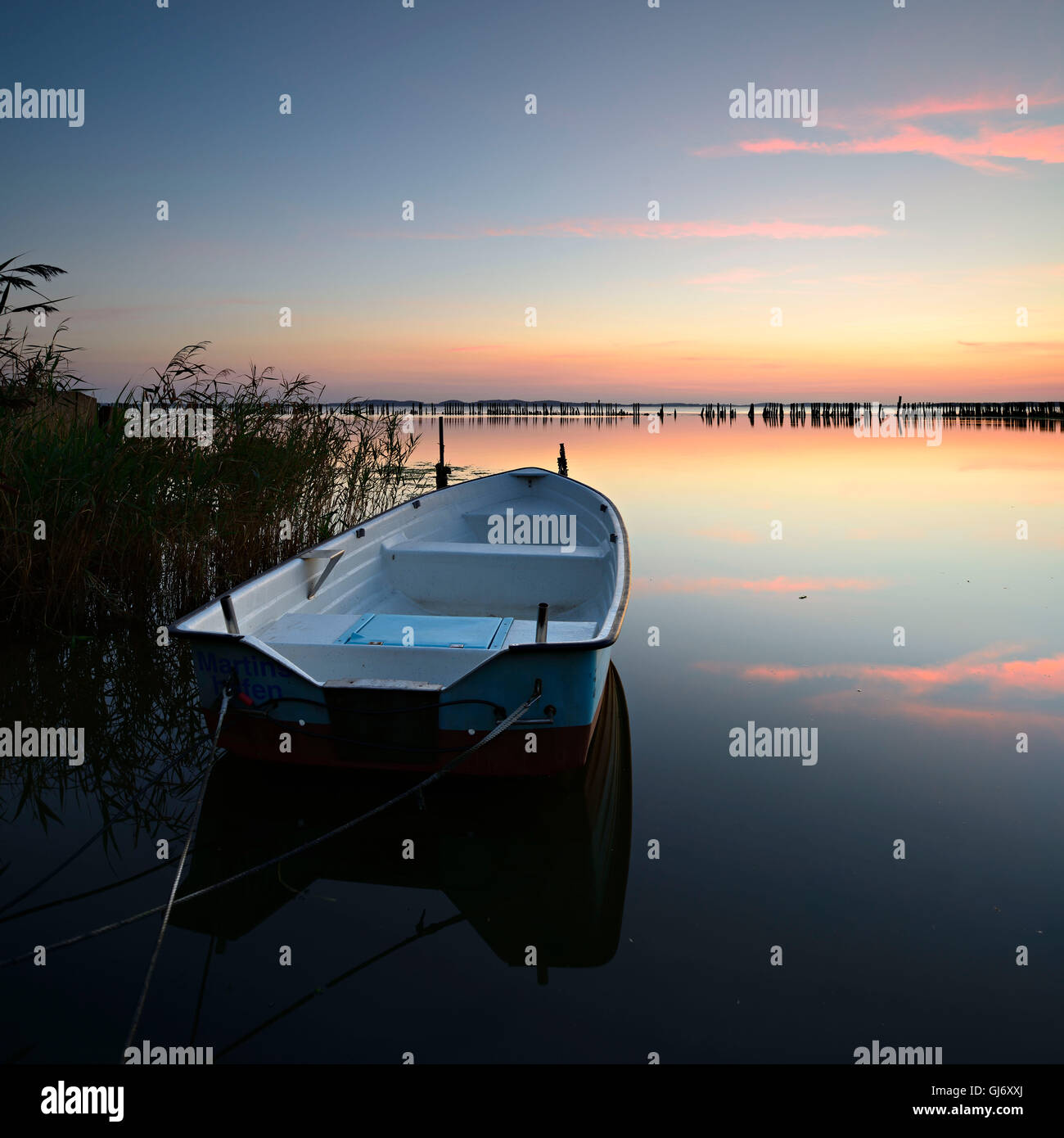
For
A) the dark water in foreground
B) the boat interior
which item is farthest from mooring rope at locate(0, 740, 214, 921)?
the boat interior

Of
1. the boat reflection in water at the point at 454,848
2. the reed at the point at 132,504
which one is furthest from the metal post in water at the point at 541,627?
the reed at the point at 132,504

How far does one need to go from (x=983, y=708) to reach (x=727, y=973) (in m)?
3.76

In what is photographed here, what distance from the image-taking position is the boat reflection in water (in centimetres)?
328

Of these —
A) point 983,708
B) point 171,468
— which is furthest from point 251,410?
point 983,708

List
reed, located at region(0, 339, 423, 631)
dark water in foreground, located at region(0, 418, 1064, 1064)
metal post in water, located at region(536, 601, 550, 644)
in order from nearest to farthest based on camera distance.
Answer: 1. dark water in foreground, located at region(0, 418, 1064, 1064)
2. metal post in water, located at region(536, 601, 550, 644)
3. reed, located at region(0, 339, 423, 631)

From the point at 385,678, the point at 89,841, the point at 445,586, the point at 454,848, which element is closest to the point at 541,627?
the point at 385,678

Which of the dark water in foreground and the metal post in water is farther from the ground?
the metal post in water

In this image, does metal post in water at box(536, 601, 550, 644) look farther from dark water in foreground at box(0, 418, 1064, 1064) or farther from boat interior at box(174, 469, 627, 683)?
dark water in foreground at box(0, 418, 1064, 1064)

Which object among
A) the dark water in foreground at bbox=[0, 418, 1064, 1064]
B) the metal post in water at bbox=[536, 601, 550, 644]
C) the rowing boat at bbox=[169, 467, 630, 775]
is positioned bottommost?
the dark water in foreground at bbox=[0, 418, 1064, 1064]

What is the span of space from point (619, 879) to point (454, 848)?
2.63 ft

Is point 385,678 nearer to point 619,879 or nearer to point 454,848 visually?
point 454,848

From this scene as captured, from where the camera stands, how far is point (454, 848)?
12.4ft

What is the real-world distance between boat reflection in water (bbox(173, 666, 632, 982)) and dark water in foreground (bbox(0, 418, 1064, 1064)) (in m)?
0.02
